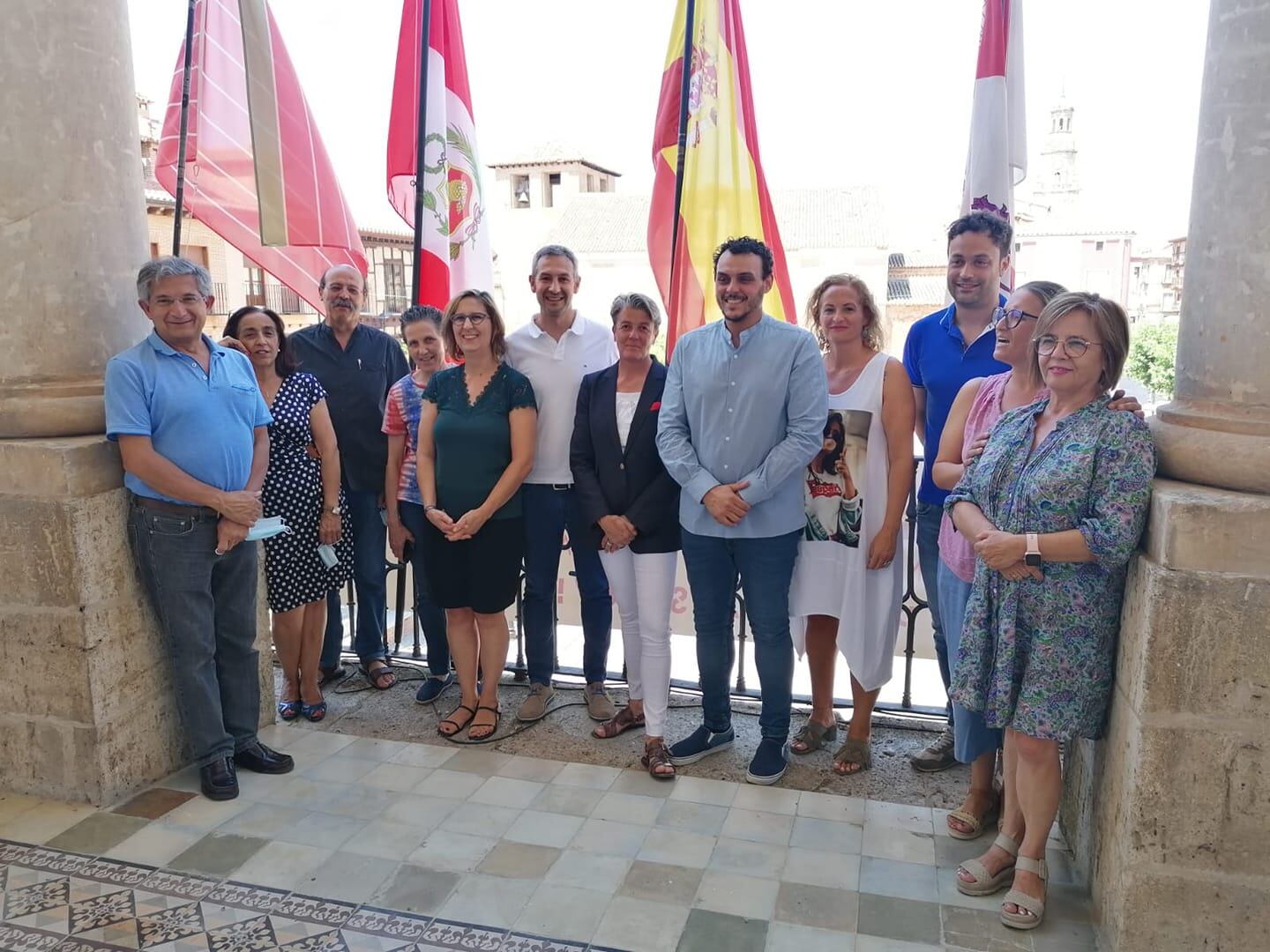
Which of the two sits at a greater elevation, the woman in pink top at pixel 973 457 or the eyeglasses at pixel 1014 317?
the eyeglasses at pixel 1014 317

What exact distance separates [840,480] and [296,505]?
2.13 m

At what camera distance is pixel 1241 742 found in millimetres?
2150

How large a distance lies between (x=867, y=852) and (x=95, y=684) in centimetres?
252

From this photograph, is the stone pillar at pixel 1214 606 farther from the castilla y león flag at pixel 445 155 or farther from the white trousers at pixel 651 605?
the castilla y león flag at pixel 445 155

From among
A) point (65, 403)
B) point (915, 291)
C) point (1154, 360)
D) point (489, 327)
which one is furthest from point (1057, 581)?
point (915, 291)

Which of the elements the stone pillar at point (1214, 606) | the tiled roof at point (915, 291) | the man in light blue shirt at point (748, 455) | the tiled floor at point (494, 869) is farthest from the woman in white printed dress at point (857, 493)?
the tiled roof at point (915, 291)

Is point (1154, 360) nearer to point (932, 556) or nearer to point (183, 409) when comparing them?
point (932, 556)

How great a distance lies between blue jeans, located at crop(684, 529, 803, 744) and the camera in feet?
10.5

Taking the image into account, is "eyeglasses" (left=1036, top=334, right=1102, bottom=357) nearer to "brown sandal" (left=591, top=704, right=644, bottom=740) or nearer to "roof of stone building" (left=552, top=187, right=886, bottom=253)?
"brown sandal" (left=591, top=704, right=644, bottom=740)

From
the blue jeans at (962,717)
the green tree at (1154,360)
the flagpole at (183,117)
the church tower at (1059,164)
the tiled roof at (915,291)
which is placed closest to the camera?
the blue jeans at (962,717)

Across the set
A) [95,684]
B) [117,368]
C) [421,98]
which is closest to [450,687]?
[95,684]

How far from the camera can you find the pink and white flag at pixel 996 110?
4168mm

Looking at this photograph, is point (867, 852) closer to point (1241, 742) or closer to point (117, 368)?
point (1241, 742)

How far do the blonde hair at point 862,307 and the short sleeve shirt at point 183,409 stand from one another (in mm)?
1984
